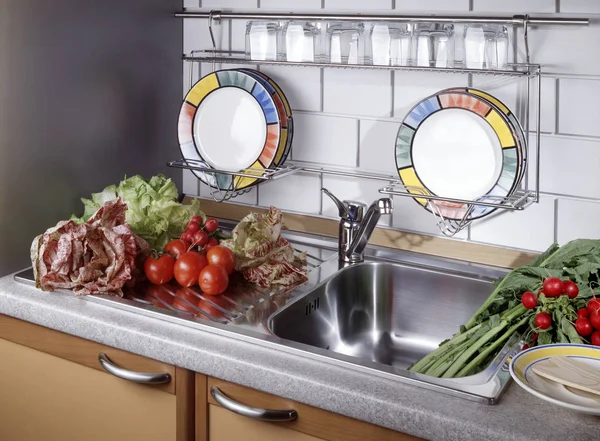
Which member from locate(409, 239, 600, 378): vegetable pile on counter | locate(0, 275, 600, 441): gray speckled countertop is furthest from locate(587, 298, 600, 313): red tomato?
locate(0, 275, 600, 441): gray speckled countertop

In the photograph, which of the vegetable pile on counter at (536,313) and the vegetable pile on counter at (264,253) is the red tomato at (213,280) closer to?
the vegetable pile on counter at (264,253)

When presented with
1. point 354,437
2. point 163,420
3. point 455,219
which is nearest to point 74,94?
point 163,420

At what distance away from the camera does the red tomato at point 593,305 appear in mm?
1138

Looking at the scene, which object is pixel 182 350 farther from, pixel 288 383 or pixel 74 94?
pixel 74 94

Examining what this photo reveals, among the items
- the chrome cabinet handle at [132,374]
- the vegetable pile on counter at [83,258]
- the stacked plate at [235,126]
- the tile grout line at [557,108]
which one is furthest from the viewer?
the stacked plate at [235,126]

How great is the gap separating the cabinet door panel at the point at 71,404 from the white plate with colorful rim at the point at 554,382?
1.92 feet

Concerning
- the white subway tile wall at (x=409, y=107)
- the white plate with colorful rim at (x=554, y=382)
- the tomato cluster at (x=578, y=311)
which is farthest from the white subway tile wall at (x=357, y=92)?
the white plate with colorful rim at (x=554, y=382)

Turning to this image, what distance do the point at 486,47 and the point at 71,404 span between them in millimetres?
1060

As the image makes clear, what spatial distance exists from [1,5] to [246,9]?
0.61m

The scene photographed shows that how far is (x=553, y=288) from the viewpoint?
1.16 meters

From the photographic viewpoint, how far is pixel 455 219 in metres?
1.58

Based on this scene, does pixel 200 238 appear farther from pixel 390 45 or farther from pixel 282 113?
pixel 390 45

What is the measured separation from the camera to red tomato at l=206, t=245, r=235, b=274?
4.98 ft

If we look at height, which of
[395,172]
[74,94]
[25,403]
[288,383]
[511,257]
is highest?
[74,94]
